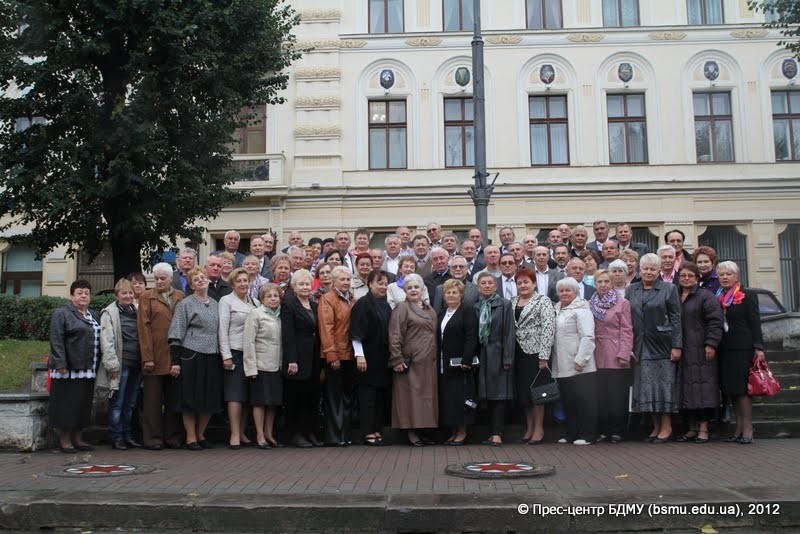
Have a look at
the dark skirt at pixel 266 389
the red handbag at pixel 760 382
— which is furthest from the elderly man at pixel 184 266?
the red handbag at pixel 760 382

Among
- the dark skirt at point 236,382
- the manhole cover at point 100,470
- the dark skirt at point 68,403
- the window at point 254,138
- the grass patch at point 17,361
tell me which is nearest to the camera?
the manhole cover at point 100,470

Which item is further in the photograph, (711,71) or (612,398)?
(711,71)

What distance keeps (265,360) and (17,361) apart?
19.8ft

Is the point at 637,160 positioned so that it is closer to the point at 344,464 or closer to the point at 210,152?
the point at 210,152

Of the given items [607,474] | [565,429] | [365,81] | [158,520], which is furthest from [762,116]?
[158,520]

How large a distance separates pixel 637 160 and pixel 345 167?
9187mm

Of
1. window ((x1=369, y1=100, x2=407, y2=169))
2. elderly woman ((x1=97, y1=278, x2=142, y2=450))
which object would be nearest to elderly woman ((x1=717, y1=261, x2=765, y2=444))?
elderly woman ((x1=97, y1=278, x2=142, y2=450))

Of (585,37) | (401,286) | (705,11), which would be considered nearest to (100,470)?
(401,286)

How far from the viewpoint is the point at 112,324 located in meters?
9.73

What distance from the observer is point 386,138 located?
83.8ft

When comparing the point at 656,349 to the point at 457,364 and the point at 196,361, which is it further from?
the point at 196,361

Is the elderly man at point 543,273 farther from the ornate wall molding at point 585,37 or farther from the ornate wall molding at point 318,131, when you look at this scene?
the ornate wall molding at point 585,37

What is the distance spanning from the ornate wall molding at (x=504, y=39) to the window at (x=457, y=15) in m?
0.78

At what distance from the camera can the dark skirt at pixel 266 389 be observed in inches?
377
